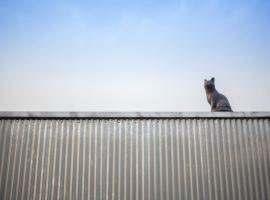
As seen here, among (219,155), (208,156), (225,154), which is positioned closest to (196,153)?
(208,156)

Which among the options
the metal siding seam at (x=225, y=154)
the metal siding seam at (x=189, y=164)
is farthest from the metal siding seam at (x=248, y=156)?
the metal siding seam at (x=189, y=164)

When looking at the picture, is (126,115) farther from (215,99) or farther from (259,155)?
(215,99)

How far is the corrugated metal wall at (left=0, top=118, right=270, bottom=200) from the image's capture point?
4.27m

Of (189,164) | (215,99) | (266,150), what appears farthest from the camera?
(215,99)

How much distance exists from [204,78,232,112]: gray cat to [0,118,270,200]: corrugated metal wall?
124 cm

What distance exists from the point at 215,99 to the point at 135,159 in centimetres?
331

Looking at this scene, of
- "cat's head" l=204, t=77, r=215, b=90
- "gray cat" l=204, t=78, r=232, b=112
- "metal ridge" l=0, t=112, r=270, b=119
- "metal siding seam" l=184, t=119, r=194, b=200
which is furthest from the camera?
"cat's head" l=204, t=77, r=215, b=90

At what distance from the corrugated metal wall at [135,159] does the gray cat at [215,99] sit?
4.07 feet

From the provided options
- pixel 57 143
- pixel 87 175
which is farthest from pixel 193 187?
pixel 57 143

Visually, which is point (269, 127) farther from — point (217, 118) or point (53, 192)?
point (53, 192)

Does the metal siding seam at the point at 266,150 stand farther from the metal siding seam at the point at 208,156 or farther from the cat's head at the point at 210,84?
the cat's head at the point at 210,84

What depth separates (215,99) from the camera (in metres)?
6.43

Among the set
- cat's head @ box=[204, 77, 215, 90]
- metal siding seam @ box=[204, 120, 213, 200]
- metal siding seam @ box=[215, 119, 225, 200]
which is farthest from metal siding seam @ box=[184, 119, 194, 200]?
cat's head @ box=[204, 77, 215, 90]

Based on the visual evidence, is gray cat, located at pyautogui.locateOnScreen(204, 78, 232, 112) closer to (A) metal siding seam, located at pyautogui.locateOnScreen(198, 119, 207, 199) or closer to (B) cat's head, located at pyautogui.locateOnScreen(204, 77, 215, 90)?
(B) cat's head, located at pyautogui.locateOnScreen(204, 77, 215, 90)
